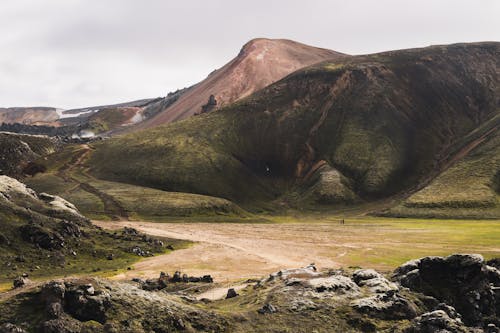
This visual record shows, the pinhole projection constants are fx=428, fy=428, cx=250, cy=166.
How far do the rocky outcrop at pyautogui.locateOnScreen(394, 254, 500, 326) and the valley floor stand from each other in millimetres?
22618

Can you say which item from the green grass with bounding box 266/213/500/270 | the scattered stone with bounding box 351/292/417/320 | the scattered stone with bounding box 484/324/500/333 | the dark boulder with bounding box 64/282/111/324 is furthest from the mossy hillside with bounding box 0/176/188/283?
the scattered stone with bounding box 484/324/500/333

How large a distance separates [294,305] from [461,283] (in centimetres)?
1983

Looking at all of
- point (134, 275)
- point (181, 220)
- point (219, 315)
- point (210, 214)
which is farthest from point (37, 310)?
point (210, 214)

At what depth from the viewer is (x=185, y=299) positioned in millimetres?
39094

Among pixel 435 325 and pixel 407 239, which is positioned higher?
pixel 435 325

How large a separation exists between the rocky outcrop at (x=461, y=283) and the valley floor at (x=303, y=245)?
2262 centimetres

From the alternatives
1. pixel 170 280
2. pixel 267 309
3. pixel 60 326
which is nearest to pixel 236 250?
pixel 170 280

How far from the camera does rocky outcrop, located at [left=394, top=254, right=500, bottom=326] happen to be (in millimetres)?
42844

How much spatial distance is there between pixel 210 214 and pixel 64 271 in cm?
9721

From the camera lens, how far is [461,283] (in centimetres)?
4506

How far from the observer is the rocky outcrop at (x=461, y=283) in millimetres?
42844

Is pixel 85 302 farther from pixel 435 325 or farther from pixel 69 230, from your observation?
pixel 69 230

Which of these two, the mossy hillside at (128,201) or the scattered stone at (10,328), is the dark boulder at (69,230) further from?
the scattered stone at (10,328)

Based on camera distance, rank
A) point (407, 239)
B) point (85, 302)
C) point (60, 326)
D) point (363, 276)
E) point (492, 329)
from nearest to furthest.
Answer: point (60, 326) → point (85, 302) → point (492, 329) → point (363, 276) → point (407, 239)
